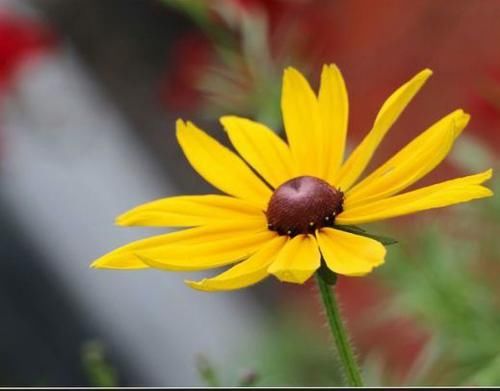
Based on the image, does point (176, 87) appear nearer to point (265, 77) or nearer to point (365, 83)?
point (365, 83)

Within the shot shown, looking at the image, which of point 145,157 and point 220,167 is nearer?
point 220,167

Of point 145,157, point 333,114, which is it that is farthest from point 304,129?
point 145,157

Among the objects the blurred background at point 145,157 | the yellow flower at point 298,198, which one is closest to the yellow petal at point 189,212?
the yellow flower at point 298,198

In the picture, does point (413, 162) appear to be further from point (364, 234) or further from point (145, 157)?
point (145, 157)

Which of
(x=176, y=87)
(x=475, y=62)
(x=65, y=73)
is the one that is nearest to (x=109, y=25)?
(x=65, y=73)

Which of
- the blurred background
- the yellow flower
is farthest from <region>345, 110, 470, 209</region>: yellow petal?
the blurred background

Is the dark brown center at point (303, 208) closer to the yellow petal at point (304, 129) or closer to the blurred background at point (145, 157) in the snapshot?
the yellow petal at point (304, 129)

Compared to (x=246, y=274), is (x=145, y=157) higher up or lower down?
higher up
